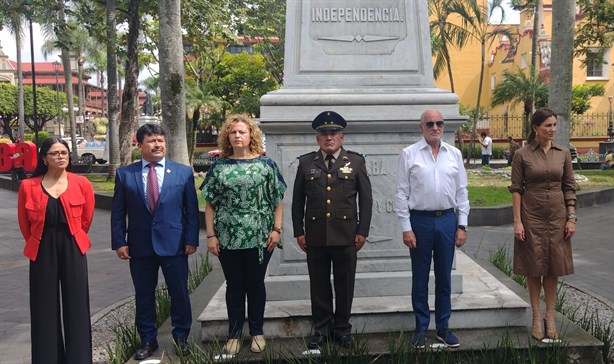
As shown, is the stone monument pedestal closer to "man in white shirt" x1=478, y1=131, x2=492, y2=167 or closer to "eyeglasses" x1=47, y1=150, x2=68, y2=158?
"eyeglasses" x1=47, y1=150, x2=68, y2=158

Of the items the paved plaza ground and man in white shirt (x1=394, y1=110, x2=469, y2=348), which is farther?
the paved plaza ground

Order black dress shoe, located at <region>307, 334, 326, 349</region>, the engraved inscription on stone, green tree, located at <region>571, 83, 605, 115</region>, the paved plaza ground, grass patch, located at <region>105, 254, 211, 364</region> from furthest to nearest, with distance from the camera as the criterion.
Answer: green tree, located at <region>571, 83, 605, 115</region>
the paved plaza ground
the engraved inscription on stone
grass patch, located at <region>105, 254, 211, 364</region>
black dress shoe, located at <region>307, 334, 326, 349</region>

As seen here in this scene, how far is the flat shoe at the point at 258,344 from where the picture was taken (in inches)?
157

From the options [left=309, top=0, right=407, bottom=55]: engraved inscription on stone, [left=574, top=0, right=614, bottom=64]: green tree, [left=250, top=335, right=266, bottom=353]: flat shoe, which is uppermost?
[left=574, top=0, right=614, bottom=64]: green tree

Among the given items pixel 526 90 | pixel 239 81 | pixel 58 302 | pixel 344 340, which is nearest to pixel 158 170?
pixel 58 302

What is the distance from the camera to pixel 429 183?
13.2 ft

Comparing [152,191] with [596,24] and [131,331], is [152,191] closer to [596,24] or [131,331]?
[131,331]

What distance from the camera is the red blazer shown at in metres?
3.76

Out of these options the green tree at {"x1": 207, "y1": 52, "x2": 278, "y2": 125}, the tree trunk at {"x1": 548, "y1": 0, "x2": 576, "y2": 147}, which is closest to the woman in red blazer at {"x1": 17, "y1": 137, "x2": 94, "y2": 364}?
the tree trunk at {"x1": 548, "y1": 0, "x2": 576, "y2": 147}

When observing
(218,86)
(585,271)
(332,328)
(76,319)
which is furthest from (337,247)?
(218,86)

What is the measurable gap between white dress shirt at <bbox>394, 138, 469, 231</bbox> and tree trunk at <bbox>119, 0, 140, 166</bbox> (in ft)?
42.8

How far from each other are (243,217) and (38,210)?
130 cm

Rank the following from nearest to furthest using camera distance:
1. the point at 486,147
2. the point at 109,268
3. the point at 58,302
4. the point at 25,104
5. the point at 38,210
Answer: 1. the point at 38,210
2. the point at 58,302
3. the point at 109,268
4. the point at 486,147
5. the point at 25,104

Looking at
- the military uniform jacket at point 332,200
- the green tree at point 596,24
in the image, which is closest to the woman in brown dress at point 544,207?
the military uniform jacket at point 332,200
